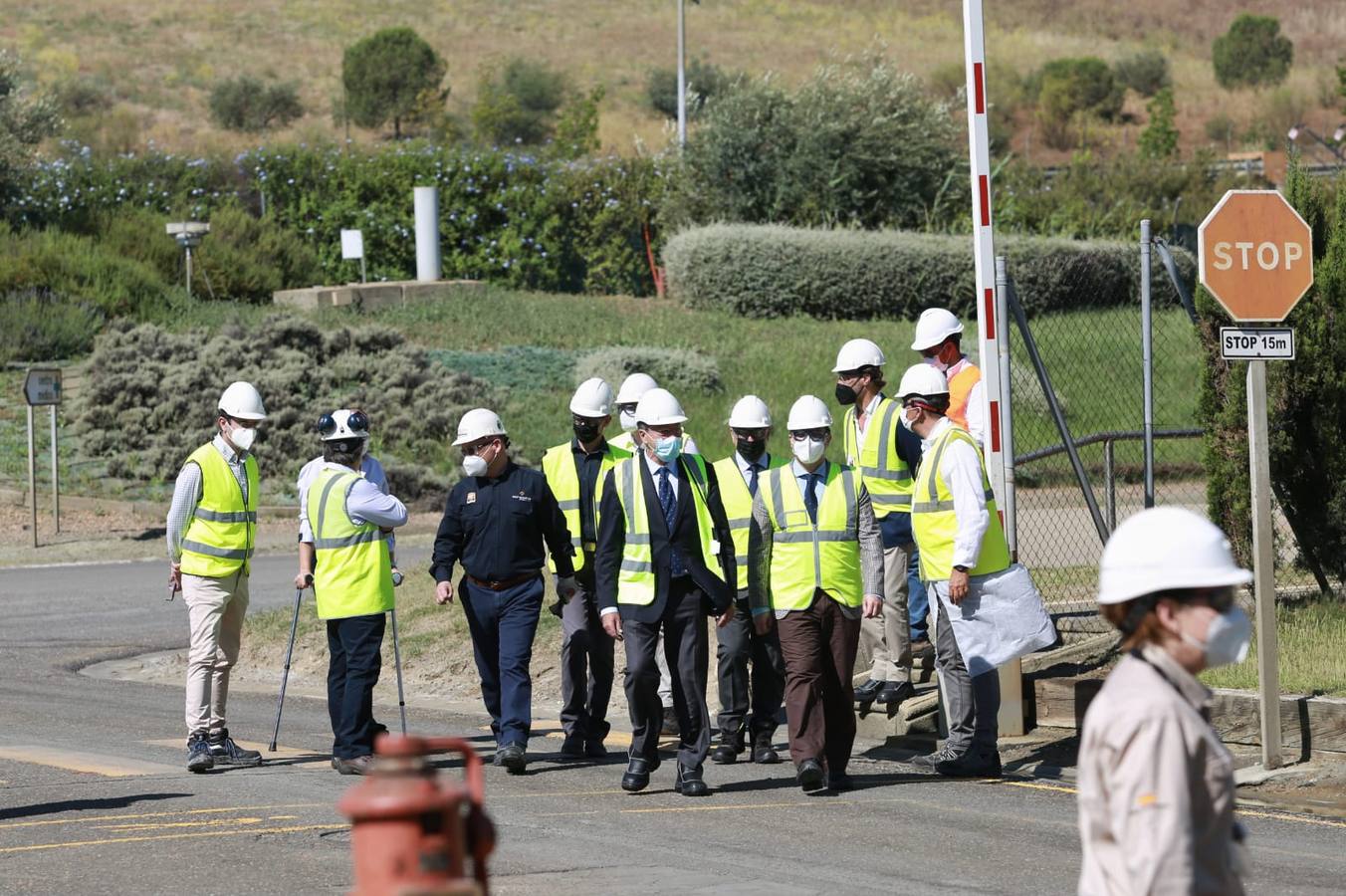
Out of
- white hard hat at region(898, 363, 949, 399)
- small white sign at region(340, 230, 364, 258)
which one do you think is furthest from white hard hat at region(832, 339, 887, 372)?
small white sign at region(340, 230, 364, 258)

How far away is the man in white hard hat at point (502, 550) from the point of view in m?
10.4

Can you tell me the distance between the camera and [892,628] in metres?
11.3

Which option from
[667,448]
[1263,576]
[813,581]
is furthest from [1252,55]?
[667,448]

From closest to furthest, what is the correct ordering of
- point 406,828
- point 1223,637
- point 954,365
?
point 406,828 → point 1223,637 → point 954,365

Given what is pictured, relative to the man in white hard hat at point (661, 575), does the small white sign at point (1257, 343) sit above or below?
above

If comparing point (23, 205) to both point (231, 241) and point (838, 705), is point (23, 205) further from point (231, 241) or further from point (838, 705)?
point (838, 705)

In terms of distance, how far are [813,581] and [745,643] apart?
38.5 inches

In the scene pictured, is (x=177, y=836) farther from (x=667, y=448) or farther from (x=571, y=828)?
(x=667, y=448)

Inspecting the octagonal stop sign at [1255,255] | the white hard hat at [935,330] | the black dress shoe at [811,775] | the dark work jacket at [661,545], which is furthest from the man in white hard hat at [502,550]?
the octagonal stop sign at [1255,255]

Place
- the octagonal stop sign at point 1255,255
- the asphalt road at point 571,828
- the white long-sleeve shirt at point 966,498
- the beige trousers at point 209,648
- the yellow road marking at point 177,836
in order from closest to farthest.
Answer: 1. the asphalt road at point 571,828
2. the yellow road marking at point 177,836
3. the white long-sleeve shirt at point 966,498
4. the beige trousers at point 209,648
5. the octagonal stop sign at point 1255,255

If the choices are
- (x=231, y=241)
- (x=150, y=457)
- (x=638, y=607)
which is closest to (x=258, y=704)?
(x=638, y=607)

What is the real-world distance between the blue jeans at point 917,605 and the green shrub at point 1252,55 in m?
77.8

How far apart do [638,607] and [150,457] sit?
58.6 ft

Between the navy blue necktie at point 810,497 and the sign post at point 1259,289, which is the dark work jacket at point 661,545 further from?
the sign post at point 1259,289
